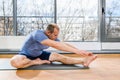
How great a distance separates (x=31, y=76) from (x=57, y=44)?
0.58 m

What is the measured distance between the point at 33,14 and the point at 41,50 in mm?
2316

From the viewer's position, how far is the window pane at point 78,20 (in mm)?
5715

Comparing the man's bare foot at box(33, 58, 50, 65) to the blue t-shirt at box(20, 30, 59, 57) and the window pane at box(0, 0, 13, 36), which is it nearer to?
the blue t-shirt at box(20, 30, 59, 57)

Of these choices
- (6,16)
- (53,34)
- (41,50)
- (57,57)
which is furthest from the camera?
(6,16)

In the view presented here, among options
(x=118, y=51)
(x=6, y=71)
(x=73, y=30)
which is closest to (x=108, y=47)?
(x=118, y=51)

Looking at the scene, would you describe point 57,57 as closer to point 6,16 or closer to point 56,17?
point 56,17

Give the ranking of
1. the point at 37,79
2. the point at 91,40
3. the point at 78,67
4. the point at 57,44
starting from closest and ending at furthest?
1. the point at 37,79
2. the point at 57,44
3. the point at 78,67
4. the point at 91,40

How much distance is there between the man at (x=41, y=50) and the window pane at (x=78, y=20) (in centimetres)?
208

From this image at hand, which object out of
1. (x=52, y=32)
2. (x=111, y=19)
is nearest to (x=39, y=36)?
(x=52, y=32)

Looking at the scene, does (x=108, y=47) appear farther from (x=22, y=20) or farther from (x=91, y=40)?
(x=22, y=20)

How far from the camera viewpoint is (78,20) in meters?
5.79

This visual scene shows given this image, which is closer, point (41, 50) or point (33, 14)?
point (41, 50)

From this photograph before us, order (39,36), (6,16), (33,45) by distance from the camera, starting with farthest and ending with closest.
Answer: (6,16) → (33,45) → (39,36)

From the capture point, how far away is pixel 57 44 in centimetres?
315
